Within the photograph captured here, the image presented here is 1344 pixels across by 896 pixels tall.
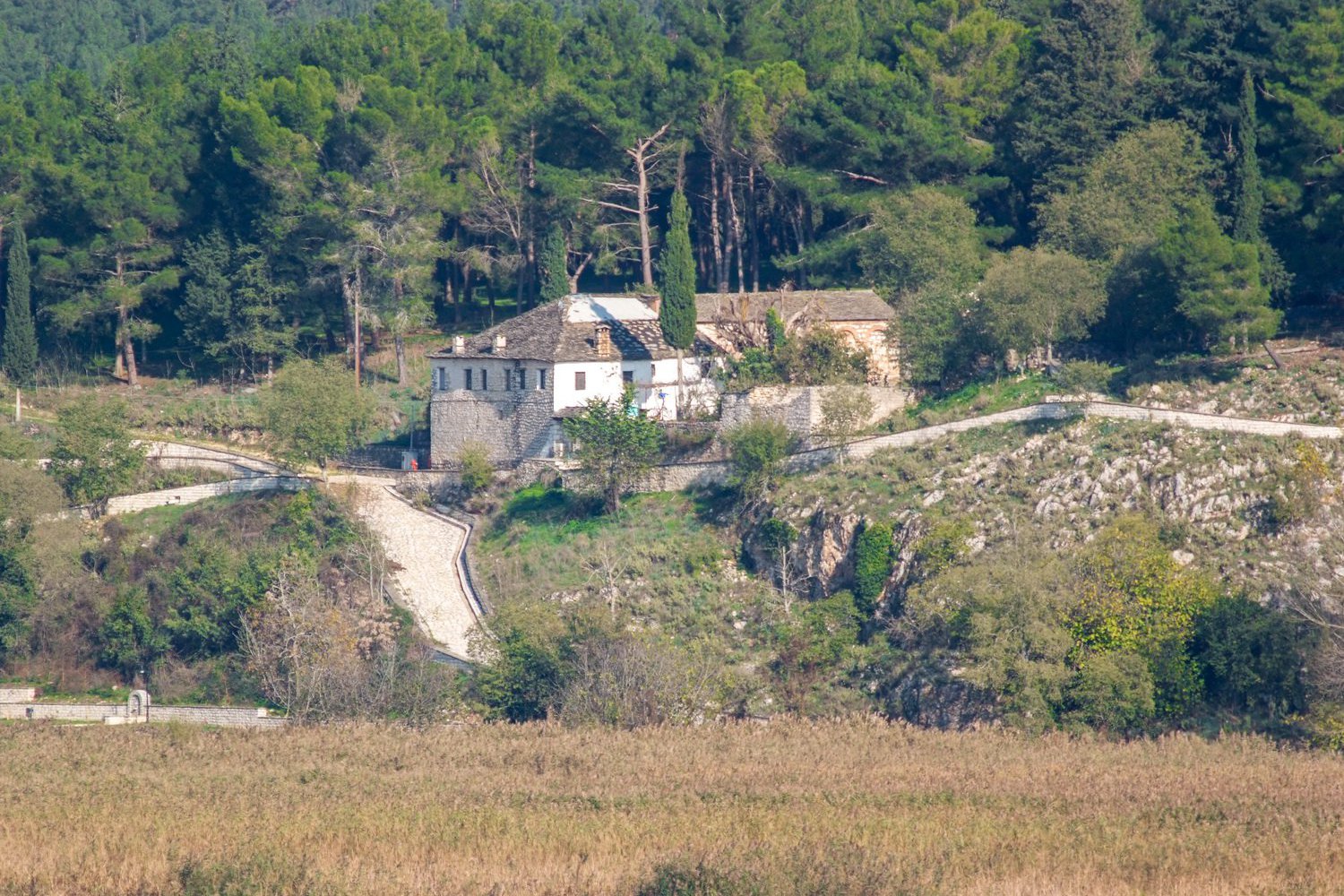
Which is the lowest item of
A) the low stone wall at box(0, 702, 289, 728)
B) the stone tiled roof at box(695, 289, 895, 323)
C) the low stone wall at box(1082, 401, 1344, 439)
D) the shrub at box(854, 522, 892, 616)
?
the low stone wall at box(0, 702, 289, 728)

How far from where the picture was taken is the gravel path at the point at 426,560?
5919 cm

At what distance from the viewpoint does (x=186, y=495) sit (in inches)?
2633

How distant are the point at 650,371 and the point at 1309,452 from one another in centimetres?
2192

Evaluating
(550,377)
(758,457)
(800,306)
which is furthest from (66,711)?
(800,306)

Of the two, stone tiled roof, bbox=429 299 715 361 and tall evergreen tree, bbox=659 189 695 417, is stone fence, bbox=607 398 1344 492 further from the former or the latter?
tall evergreen tree, bbox=659 189 695 417

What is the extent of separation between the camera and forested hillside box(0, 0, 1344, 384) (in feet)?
218

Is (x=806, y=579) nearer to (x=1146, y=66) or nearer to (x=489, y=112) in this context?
(x=1146, y=66)

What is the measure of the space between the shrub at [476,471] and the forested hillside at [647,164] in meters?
12.2

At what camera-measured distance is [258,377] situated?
78.3 meters

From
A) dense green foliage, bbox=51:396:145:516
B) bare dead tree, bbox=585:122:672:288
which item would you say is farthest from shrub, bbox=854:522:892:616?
dense green foliage, bbox=51:396:145:516

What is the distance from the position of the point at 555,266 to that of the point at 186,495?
662 inches

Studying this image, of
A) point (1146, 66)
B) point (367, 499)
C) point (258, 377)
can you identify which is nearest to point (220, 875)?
point (367, 499)

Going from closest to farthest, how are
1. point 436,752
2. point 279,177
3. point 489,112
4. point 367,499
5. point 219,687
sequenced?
point 436,752 < point 219,687 < point 367,499 < point 279,177 < point 489,112

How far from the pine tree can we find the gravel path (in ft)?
40.7
